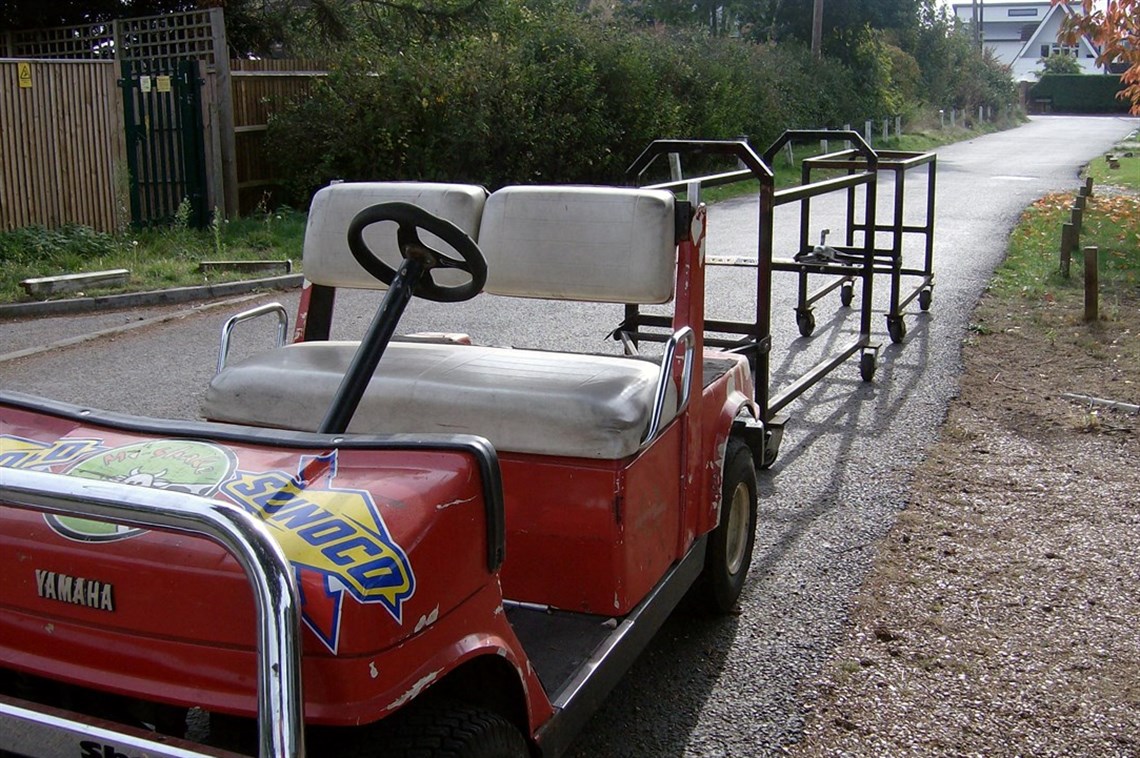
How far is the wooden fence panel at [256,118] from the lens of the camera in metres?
14.8

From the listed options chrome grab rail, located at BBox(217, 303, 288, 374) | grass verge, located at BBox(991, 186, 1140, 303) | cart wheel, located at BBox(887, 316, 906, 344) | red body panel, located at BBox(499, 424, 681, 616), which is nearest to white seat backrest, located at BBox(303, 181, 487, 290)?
chrome grab rail, located at BBox(217, 303, 288, 374)

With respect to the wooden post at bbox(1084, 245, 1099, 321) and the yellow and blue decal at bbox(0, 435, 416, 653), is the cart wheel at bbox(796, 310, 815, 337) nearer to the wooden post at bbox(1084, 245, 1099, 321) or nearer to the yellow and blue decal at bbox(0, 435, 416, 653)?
the wooden post at bbox(1084, 245, 1099, 321)

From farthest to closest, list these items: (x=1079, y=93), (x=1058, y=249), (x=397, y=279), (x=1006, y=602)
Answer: (x=1079, y=93), (x=1058, y=249), (x=1006, y=602), (x=397, y=279)

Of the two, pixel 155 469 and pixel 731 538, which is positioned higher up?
pixel 155 469

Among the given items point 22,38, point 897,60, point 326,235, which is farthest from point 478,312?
point 897,60

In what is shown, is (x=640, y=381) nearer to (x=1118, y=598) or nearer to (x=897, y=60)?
(x=1118, y=598)

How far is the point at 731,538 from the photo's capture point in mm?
4113

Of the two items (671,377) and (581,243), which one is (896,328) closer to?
(581,243)

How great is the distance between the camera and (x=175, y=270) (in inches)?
421

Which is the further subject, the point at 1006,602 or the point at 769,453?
the point at 769,453

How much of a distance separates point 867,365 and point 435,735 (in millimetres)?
5853

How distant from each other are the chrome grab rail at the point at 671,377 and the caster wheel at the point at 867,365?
4173mm

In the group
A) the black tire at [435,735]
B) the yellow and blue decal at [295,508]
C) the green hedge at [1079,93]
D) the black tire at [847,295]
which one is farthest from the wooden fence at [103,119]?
the green hedge at [1079,93]

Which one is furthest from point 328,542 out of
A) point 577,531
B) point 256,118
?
point 256,118
